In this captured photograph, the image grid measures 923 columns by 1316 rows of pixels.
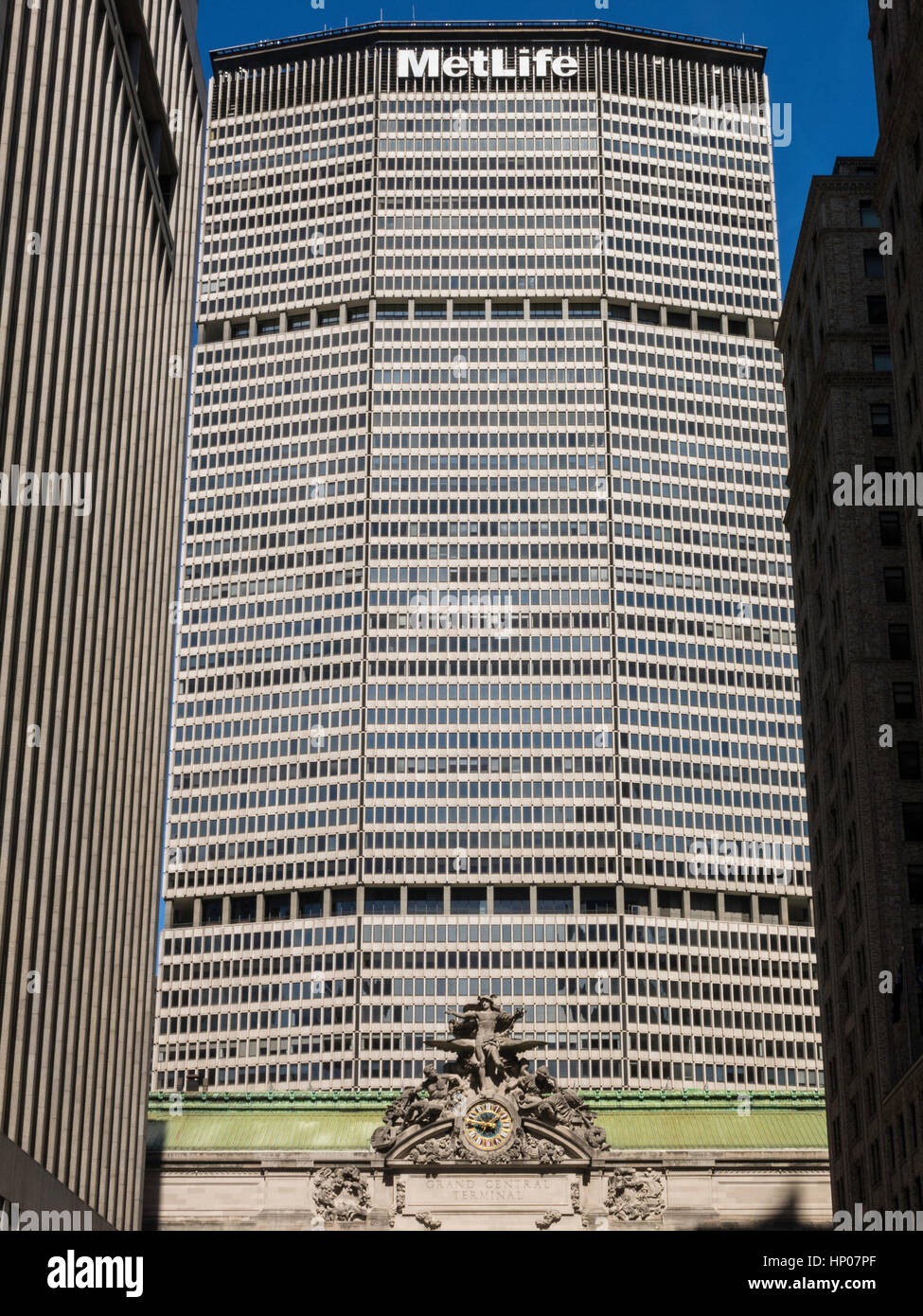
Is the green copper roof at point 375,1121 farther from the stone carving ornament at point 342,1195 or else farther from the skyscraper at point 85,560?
the skyscraper at point 85,560

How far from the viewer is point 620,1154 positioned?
4432 inches

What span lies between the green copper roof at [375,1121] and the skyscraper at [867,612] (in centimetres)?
1184

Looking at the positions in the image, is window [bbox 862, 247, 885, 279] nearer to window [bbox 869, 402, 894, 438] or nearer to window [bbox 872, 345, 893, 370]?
window [bbox 872, 345, 893, 370]

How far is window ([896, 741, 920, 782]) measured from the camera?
100m

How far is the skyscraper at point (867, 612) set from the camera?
88.8 meters

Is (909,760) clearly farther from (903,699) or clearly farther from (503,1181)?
(503,1181)

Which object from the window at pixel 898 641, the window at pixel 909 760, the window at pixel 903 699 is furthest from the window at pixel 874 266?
the window at pixel 909 760

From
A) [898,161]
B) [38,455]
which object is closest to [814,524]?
[898,161]

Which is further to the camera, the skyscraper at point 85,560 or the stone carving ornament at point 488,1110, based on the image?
the stone carving ornament at point 488,1110

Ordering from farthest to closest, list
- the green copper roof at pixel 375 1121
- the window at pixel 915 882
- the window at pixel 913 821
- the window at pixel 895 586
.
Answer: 1. the green copper roof at pixel 375 1121
2. the window at pixel 895 586
3. the window at pixel 913 821
4. the window at pixel 915 882

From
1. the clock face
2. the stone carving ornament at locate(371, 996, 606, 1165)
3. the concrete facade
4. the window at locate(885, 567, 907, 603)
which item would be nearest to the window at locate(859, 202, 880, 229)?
the window at locate(885, 567, 907, 603)

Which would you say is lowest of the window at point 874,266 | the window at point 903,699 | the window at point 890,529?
the window at point 903,699

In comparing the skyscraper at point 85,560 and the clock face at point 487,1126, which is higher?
the skyscraper at point 85,560
